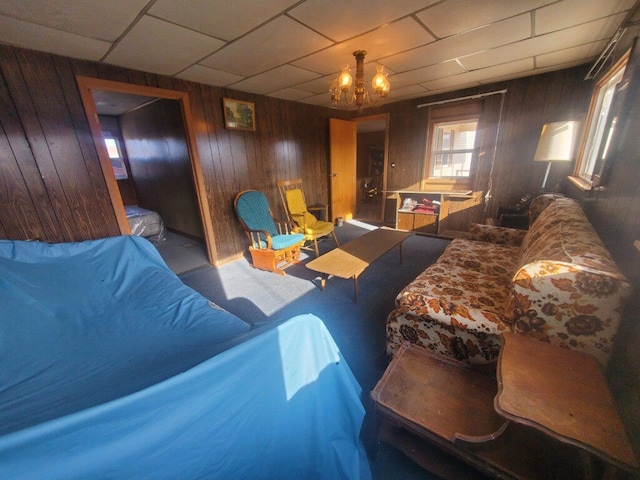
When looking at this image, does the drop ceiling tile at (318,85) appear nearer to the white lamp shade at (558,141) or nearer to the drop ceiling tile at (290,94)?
the drop ceiling tile at (290,94)

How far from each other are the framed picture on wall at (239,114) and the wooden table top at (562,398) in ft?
11.9

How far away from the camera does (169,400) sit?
689 mm

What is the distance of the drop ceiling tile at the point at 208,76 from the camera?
2.60 meters

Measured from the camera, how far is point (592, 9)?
5.77 ft

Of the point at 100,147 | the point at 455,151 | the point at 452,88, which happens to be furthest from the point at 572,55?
the point at 100,147

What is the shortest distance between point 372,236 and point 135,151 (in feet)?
16.7

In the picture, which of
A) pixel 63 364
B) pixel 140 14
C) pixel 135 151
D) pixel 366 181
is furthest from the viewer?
pixel 366 181

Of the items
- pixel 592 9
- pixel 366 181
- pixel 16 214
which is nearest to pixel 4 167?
pixel 16 214

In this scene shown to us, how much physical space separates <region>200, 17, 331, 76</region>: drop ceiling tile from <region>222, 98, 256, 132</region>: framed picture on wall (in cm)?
64

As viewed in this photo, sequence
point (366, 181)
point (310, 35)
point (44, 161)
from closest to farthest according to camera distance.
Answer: point (310, 35), point (44, 161), point (366, 181)

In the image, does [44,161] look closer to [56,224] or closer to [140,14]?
[56,224]

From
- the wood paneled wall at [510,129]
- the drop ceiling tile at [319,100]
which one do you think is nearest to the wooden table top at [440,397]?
the wood paneled wall at [510,129]

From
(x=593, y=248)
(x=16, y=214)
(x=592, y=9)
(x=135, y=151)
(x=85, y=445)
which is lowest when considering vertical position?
(x=85, y=445)

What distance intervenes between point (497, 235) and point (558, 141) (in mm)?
1242
